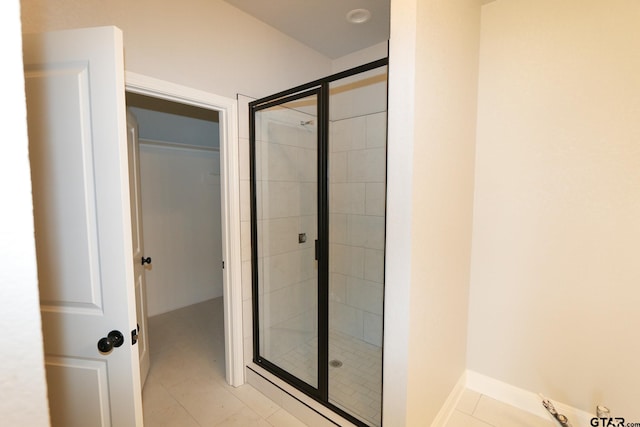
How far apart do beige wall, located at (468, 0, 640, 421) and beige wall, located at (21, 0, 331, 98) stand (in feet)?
5.11

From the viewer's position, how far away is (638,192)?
4.87 feet

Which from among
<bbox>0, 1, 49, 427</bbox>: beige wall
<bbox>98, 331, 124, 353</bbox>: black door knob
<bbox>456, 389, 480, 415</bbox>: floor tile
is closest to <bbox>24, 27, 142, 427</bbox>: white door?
<bbox>98, 331, 124, 353</bbox>: black door knob

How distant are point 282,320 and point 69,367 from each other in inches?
58.7

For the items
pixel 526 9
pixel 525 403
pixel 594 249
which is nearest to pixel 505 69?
Answer: pixel 526 9

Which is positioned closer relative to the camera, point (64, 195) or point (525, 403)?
point (64, 195)

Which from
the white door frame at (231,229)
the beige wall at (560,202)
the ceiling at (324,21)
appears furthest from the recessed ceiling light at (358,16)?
the white door frame at (231,229)

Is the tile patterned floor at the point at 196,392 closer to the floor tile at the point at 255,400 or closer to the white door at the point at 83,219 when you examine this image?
the floor tile at the point at 255,400

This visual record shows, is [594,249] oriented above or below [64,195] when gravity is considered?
below

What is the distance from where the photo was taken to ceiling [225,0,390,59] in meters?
1.98

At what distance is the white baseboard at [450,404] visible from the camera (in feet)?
5.47

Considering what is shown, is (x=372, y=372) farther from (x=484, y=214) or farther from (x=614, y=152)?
(x=614, y=152)

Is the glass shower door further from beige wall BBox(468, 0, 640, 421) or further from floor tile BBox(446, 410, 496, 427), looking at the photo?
beige wall BBox(468, 0, 640, 421)

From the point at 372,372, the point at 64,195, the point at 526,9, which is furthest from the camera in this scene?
the point at 372,372

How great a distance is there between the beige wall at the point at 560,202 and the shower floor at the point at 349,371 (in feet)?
2.59
